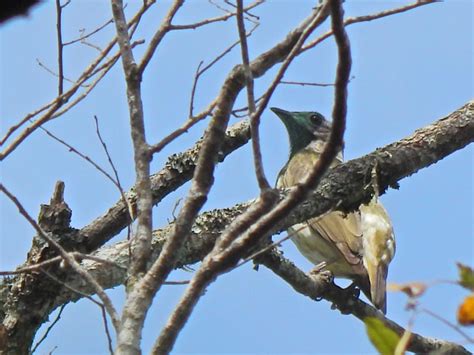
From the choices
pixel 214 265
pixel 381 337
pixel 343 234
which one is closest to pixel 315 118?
pixel 343 234

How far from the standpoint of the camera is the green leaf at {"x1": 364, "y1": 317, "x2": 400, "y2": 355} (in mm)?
1629

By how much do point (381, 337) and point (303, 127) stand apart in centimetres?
975

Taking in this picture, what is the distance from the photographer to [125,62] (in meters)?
3.25

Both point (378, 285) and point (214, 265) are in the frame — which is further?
point (378, 285)

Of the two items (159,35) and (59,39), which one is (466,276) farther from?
(59,39)

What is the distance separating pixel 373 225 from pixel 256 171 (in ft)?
22.5

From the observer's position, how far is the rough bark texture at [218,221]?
16.1 ft

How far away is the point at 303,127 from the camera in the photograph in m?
11.3

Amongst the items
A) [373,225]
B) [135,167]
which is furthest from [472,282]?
[373,225]

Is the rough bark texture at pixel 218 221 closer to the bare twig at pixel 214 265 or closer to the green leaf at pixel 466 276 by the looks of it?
the bare twig at pixel 214 265

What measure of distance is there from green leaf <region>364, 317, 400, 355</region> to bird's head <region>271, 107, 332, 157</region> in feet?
31.2

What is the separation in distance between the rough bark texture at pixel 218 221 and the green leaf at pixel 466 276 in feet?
8.36

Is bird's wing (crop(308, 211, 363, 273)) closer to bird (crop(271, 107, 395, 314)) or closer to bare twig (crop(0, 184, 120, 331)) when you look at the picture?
bird (crop(271, 107, 395, 314))

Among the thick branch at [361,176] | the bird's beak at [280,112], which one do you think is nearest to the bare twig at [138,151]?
the thick branch at [361,176]
